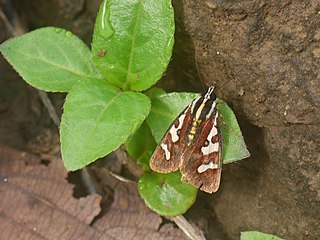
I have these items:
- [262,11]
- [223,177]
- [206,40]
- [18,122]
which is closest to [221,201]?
[223,177]

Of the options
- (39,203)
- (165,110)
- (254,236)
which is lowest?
(254,236)

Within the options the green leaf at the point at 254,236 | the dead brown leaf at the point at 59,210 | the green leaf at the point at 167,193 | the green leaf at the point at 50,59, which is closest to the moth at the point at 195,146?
the green leaf at the point at 167,193

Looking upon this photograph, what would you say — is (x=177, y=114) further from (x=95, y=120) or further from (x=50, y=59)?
(x=50, y=59)

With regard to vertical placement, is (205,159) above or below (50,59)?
below

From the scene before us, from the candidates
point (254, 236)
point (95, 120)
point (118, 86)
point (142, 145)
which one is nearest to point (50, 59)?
point (118, 86)

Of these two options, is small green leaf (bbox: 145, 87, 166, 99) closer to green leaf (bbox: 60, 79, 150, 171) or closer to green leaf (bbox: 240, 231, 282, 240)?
green leaf (bbox: 60, 79, 150, 171)

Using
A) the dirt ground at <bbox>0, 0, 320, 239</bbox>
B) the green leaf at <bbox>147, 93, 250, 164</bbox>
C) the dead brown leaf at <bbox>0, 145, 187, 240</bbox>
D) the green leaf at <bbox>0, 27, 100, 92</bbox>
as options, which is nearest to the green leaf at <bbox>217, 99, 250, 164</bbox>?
the green leaf at <bbox>147, 93, 250, 164</bbox>

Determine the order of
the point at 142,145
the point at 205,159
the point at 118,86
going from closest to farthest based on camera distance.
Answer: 1. the point at 205,159
2. the point at 118,86
3. the point at 142,145
